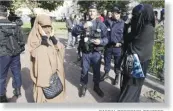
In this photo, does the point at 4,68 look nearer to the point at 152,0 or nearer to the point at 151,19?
the point at 151,19

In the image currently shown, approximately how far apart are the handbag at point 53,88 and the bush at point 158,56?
8.90 ft

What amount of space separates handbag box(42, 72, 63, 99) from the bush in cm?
271

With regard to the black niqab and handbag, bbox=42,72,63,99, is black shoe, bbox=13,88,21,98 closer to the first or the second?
handbag, bbox=42,72,63,99

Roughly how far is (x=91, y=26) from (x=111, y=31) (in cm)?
106

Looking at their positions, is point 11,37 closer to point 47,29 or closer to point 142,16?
point 47,29

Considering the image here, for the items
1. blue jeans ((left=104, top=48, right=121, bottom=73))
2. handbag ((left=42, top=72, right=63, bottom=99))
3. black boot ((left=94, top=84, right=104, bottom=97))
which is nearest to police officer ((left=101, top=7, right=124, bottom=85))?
blue jeans ((left=104, top=48, right=121, bottom=73))

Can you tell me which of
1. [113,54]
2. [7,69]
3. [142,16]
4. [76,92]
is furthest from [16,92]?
[142,16]

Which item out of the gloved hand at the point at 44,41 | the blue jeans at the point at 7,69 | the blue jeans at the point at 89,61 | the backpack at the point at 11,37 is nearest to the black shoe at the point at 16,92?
the blue jeans at the point at 7,69

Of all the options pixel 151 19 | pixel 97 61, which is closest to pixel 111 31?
pixel 97 61

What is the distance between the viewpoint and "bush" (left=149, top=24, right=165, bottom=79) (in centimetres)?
607

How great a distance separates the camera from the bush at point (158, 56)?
6.07m

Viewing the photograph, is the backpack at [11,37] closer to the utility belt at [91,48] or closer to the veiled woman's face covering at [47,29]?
the veiled woman's face covering at [47,29]

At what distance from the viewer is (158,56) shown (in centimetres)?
614

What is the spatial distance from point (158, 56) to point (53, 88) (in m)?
2.98
